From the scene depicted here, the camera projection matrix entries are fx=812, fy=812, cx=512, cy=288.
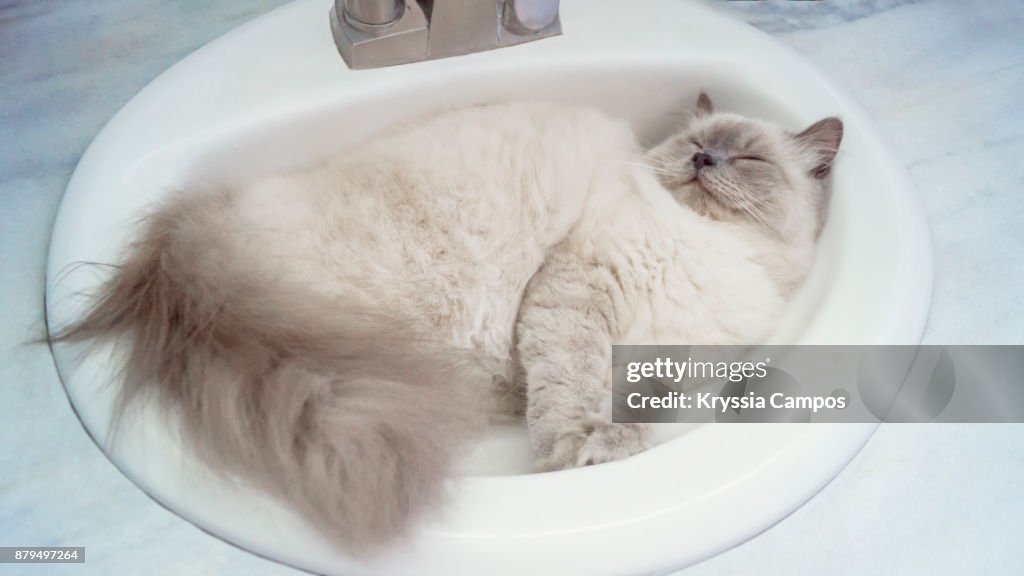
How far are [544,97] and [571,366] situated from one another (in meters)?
0.50

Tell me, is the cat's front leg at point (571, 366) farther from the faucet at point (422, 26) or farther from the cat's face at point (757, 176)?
the faucet at point (422, 26)

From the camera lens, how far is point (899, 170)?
1.17m

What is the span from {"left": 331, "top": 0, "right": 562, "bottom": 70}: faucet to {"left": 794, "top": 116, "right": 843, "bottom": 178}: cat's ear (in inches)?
17.8

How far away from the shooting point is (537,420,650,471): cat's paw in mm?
980

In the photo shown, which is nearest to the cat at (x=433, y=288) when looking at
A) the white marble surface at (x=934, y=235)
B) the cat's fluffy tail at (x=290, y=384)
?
the cat's fluffy tail at (x=290, y=384)

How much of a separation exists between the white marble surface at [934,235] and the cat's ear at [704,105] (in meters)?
0.26

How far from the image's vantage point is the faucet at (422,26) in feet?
3.99

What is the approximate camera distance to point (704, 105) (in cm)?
132

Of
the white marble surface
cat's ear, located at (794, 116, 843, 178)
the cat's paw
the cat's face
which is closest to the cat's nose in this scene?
the cat's face

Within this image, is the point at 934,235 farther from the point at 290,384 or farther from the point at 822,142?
the point at 290,384

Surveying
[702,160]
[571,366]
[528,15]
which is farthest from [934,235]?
[528,15]

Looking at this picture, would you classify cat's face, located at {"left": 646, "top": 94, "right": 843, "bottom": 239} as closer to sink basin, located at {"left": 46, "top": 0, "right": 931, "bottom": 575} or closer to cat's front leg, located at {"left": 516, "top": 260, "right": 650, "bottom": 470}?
sink basin, located at {"left": 46, "top": 0, "right": 931, "bottom": 575}

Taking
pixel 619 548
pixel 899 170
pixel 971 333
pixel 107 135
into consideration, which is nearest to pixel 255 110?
pixel 107 135

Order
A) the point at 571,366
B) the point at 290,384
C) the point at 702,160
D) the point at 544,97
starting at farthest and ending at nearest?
the point at 544,97 → the point at 702,160 → the point at 571,366 → the point at 290,384
